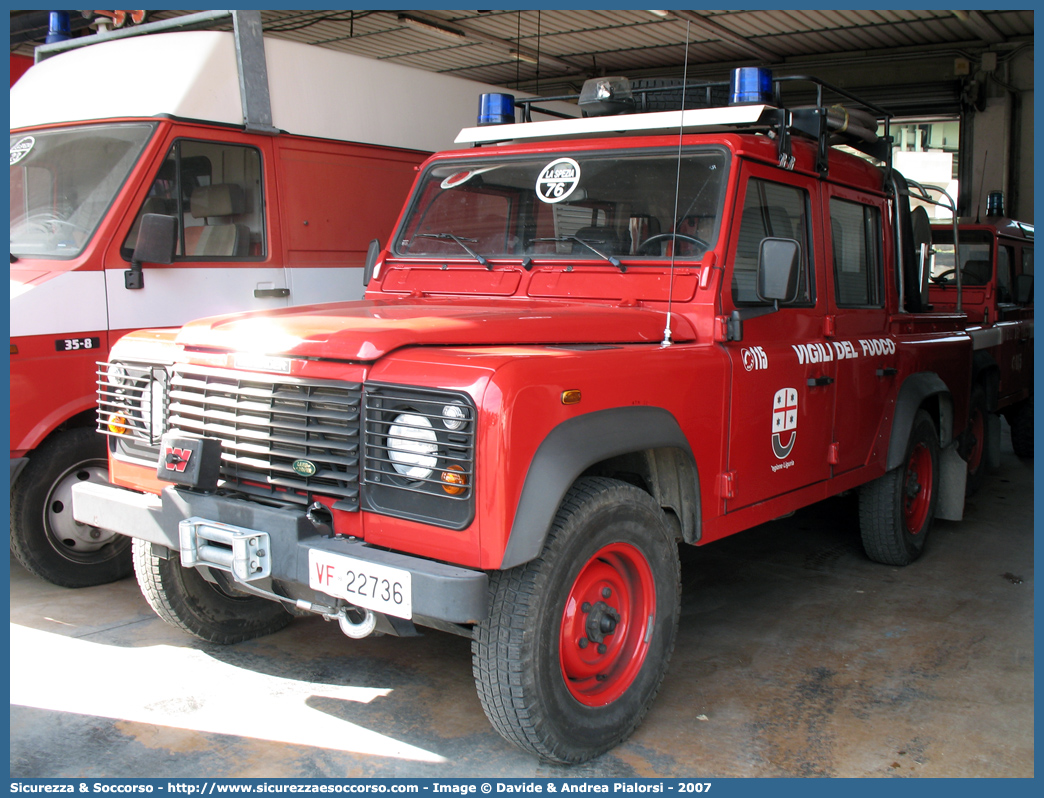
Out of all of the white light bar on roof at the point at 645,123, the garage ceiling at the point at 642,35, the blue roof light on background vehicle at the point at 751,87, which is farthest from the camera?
the garage ceiling at the point at 642,35

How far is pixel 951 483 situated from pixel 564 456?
394 cm

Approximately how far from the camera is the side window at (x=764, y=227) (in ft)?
12.3

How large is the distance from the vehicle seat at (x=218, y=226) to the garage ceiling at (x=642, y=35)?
6.15 m

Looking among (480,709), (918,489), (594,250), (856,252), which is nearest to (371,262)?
(594,250)

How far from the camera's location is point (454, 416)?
8.73ft

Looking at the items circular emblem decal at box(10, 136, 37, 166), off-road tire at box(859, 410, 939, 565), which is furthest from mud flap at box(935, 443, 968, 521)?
circular emblem decal at box(10, 136, 37, 166)

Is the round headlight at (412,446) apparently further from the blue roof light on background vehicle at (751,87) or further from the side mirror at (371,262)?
the blue roof light on background vehicle at (751,87)

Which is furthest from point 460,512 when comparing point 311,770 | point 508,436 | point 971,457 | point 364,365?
point 971,457

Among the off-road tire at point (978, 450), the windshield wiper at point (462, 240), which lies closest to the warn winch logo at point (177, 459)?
the windshield wiper at point (462, 240)

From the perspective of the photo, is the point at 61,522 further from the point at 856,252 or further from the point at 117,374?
the point at 856,252

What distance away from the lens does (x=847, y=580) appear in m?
5.20

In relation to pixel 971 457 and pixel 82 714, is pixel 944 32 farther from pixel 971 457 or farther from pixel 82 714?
pixel 82 714

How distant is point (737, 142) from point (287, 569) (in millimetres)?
2385

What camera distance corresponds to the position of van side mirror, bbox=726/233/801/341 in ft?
11.7
